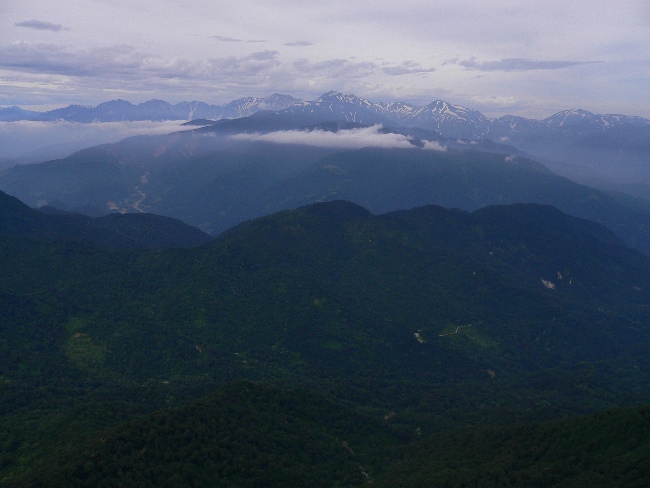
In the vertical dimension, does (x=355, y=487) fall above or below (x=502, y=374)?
above

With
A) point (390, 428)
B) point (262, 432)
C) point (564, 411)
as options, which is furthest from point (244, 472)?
point (564, 411)

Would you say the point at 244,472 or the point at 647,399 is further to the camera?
the point at 647,399

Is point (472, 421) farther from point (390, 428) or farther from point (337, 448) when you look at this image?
point (337, 448)

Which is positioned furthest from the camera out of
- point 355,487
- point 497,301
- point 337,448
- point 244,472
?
point 497,301

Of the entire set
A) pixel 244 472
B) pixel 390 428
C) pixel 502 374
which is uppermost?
pixel 244 472

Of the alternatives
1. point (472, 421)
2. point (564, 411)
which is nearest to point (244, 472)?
point (472, 421)

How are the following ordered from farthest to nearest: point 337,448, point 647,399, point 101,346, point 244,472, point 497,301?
point 497,301 → point 101,346 → point 647,399 → point 337,448 → point 244,472
